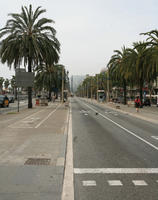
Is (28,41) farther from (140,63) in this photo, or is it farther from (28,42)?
(140,63)

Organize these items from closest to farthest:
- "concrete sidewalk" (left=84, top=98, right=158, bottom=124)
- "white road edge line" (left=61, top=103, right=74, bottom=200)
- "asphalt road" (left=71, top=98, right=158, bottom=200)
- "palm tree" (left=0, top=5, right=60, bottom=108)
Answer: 1. "white road edge line" (left=61, top=103, right=74, bottom=200)
2. "asphalt road" (left=71, top=98, right=158, bottom=200)
3. "concrete sidewalk" (left=84, top=98, right=158, bottom=124)
4. "palm tree" (left=0, top=5, right=60, bottom=108)

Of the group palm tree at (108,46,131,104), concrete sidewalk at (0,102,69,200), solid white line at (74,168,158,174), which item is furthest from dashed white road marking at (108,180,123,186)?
palm tree at (108,46,131,104)

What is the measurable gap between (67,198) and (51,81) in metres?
54.6

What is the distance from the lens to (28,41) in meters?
29.3

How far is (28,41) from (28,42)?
0.42 feet

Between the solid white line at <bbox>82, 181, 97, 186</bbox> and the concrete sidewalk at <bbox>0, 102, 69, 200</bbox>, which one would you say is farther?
the solid white line at <bbox>82, 181, 97, 186</bbox>

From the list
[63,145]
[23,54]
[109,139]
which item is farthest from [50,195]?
[23,54]

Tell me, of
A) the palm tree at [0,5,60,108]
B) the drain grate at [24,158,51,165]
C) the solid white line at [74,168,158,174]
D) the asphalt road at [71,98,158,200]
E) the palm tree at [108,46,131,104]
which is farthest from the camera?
the palm tree at [108,46,131,104]

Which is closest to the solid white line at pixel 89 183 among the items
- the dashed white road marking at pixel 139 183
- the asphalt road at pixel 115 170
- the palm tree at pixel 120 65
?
the asphalt road at pixel 115 170

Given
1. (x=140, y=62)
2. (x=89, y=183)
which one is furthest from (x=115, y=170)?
(x=140, y=62)

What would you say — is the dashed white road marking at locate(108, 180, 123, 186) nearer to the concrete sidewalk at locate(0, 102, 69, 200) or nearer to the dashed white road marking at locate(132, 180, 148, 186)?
the dashed white road marking at locate(132, 180, 148, 186)

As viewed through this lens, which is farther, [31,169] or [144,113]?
[144,113]

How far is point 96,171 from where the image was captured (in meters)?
5.93

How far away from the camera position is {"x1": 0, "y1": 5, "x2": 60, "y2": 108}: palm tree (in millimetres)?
29438
